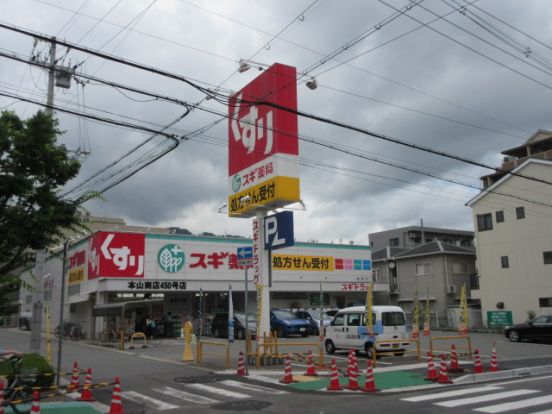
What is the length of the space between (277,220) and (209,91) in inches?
227

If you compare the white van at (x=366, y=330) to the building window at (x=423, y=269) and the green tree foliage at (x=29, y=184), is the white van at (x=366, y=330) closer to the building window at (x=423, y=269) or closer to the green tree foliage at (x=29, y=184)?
the green tree foliage at (x=29, y=184)

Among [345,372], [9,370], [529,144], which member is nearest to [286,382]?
[345,372]

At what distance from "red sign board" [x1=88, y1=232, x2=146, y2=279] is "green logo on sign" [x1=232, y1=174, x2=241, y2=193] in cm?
1486

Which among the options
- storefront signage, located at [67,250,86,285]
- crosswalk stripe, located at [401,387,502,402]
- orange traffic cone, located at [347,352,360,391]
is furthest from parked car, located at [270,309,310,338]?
crosswalk stripe, located at [401,387,502,402]

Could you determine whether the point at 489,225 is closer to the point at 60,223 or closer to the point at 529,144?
the point at 529,144

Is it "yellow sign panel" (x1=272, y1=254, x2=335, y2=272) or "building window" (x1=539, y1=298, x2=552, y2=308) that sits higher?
"yellow sign panel" (x1=272, y1=254, x2=335, y2=272)

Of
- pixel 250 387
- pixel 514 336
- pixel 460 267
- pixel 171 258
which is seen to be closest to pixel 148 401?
pixel 250 387

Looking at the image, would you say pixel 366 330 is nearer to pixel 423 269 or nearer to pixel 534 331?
pixel 534 331

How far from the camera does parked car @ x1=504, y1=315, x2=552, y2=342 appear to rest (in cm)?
2483

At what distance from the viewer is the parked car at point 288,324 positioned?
2945 centimetres

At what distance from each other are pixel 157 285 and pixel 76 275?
8.05 m

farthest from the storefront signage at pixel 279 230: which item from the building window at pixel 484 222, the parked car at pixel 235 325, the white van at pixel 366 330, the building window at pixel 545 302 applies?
the building window at pixel 484 222

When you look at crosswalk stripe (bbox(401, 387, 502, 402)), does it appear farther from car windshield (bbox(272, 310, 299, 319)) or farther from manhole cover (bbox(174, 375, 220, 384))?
car windshield (bbox(272, 310, 299, 319))

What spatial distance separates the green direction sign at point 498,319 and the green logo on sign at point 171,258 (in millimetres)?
20863
